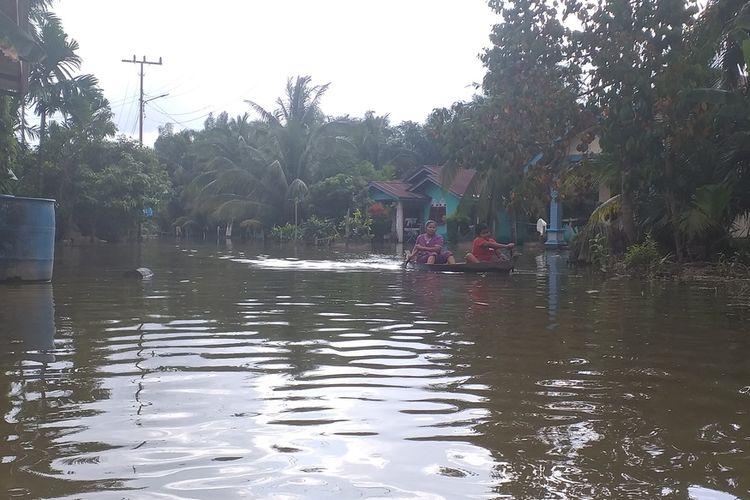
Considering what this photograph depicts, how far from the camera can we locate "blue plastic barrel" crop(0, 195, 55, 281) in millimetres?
12180

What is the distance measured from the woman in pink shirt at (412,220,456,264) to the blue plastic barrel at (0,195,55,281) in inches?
312

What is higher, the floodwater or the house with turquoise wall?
the house with turquoise wall

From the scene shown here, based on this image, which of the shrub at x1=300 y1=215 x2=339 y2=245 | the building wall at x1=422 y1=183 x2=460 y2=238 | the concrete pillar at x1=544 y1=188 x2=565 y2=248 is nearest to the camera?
the concrete pillar at x1=544 y1=188 x2=565 y2=248

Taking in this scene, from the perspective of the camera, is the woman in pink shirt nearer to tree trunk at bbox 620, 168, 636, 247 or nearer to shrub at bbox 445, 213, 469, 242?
tree trunk at bbox 620, 168, 636, 247

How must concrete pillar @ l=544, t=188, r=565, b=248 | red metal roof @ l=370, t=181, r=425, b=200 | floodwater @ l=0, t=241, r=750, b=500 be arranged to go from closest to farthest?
1. floodwater @ l=0, t=241, r=750, b=500
2. concrete pillar @ l=544, t=188, r=565, b=248
3. red metal roof @ l=370, t=181, r=425, b=200

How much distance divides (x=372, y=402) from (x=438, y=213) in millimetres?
34934

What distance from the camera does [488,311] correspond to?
9555mm

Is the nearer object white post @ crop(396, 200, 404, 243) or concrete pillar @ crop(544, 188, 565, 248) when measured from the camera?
concrete pillar @ crop(544, 188, 565, 248)

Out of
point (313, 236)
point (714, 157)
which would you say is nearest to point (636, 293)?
point (714, 157)

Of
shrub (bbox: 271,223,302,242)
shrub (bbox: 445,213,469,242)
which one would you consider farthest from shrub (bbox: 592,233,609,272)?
shrub (bbox: 271,223,302,242)

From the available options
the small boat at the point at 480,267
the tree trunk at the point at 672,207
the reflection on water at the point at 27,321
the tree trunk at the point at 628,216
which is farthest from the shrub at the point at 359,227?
the reflection on water at the point at 27,321

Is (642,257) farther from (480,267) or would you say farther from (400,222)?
(400,222)

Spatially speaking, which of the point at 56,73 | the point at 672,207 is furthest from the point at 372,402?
the point at 56,73

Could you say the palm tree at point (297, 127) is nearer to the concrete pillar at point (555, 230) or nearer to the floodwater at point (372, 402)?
the concrete pillar at point (555, 230)
